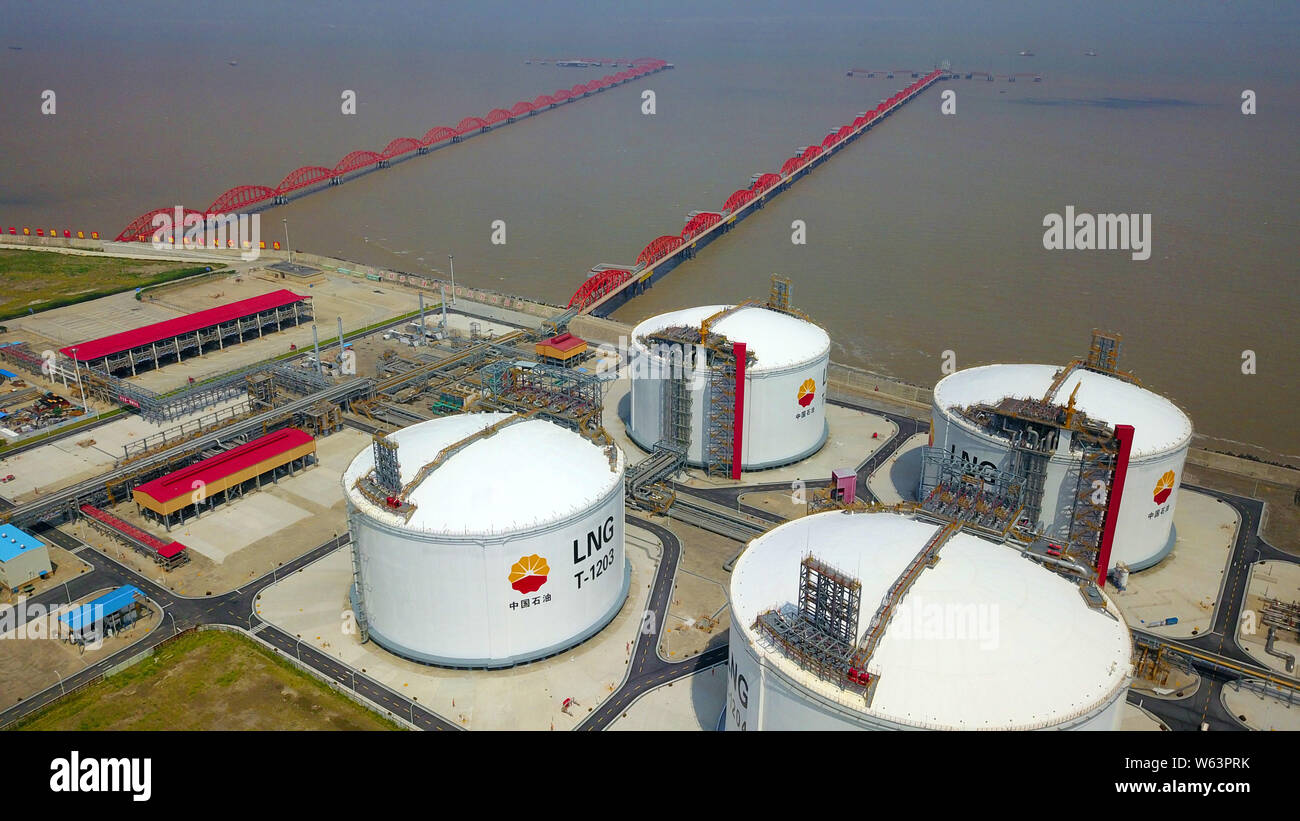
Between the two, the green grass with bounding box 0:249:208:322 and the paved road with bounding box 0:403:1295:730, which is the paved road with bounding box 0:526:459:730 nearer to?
the paved road with bounding box 0:403:1295:730

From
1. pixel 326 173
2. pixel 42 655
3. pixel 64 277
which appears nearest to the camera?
pixel 42 655

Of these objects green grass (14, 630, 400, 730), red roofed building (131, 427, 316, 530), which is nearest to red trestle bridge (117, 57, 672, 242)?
red roofed building (131, 427, 316, 530)

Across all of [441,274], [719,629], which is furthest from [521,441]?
[441,274]

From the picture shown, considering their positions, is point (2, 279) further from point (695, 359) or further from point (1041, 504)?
point (1041, 504)

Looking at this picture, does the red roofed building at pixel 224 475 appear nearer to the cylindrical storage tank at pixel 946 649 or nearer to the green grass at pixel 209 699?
the green grass at pixel 209 699

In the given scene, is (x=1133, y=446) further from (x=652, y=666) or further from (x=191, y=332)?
(x=191, y=332)

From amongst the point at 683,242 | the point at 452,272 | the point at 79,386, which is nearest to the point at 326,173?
the point at 452,272
